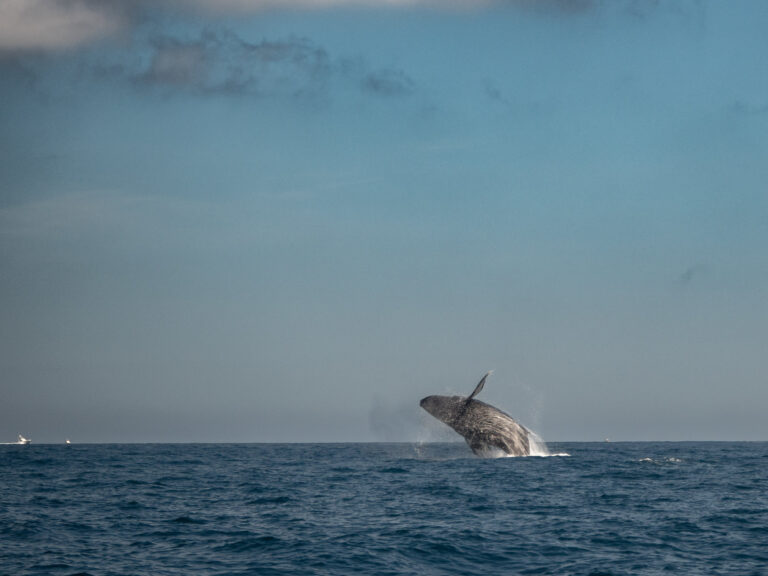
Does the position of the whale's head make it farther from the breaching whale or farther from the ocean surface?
the ocean surface

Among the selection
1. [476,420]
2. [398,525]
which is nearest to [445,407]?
[476,420]

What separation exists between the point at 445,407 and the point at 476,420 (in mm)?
1811

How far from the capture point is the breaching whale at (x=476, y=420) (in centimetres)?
4288

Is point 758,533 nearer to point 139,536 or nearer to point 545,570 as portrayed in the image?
point 545,570

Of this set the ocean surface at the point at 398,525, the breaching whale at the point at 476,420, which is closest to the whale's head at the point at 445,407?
the breaching whale at the point at 476,420

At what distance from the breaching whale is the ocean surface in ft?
8.14

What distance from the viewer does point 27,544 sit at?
2253cm

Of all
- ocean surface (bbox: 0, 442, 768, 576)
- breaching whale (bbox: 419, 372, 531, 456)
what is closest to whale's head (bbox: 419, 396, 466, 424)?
breaching whale (bbox: 419, 372, 531, 456)

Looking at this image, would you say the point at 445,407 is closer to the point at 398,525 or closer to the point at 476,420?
the point at 476,420

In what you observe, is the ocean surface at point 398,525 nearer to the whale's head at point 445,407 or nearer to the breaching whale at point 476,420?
the breaching whale at point 476,420

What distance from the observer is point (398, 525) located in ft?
80.7

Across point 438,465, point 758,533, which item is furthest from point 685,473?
point 758,533

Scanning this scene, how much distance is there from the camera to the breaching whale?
4288 centimetres

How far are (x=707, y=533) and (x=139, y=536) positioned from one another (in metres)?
16.0
